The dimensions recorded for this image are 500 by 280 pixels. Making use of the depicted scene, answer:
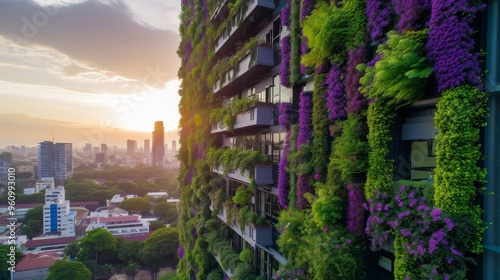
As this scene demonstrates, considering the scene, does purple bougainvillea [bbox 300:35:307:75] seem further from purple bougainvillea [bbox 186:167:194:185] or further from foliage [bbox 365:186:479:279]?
purple bougainvillea [bbox 186:167:194:185]

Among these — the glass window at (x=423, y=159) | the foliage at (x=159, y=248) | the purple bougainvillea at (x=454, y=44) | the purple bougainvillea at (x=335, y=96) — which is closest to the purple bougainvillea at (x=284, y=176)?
the purple bougainvillea at (x=335, y=96)

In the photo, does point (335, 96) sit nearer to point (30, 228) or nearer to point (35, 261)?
point (35, 261)

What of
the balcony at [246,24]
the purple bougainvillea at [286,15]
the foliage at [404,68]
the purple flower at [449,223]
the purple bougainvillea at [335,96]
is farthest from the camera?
the balcony at [246,24]

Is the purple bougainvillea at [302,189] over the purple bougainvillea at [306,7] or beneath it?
beneath

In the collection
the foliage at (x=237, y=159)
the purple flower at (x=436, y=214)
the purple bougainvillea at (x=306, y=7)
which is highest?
the purple bougainvillea at (x=306, y=7)

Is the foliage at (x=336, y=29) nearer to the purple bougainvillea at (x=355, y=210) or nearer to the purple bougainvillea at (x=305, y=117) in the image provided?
the purple bougainvillea at (x=305, y=117)

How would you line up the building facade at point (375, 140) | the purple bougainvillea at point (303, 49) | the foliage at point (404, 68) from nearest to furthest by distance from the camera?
1. the building facade at point (375, 140)
2. the foliage at point (404, 68)
3. the purple bougainvillea at point (303, 49)

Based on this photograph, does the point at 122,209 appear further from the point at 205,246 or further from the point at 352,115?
the point at 352,115
